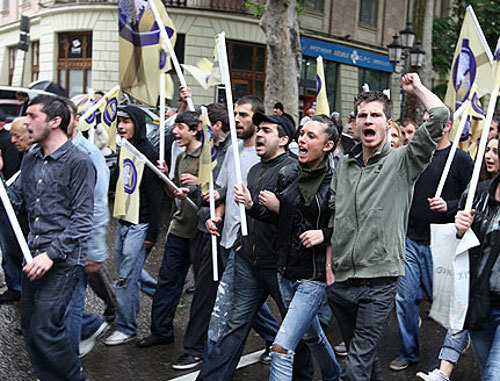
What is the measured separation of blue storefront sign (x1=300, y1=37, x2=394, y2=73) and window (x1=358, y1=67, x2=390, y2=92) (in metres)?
0.30

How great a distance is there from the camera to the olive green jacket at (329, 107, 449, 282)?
3.62 meters

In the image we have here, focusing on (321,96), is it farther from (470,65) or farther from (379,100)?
(379,100)

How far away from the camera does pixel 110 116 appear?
259 inches

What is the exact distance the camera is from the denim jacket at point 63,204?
3.89 meters

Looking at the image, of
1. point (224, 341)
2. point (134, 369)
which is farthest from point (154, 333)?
point (224, 341)

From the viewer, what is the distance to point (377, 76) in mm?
32031

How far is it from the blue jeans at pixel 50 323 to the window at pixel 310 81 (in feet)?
77.2

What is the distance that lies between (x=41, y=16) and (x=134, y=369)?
24.8m

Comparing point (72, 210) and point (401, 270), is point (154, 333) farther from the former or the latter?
point (401, 270)

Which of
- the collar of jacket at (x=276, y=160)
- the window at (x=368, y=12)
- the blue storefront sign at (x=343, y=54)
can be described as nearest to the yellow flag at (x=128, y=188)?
the collar of jacket at (x=276, y=160)

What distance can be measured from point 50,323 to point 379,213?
2.03 metres

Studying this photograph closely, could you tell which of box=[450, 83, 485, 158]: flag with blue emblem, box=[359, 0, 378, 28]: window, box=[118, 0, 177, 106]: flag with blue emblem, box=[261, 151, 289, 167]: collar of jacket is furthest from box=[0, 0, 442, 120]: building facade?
box=[261, 151, 289, 167]: collar of jacket

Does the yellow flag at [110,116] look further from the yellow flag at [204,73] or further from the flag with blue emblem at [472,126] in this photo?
the flag with blue emblem at [472,126]

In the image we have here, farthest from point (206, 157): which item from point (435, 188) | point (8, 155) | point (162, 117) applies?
point (8, 155)
